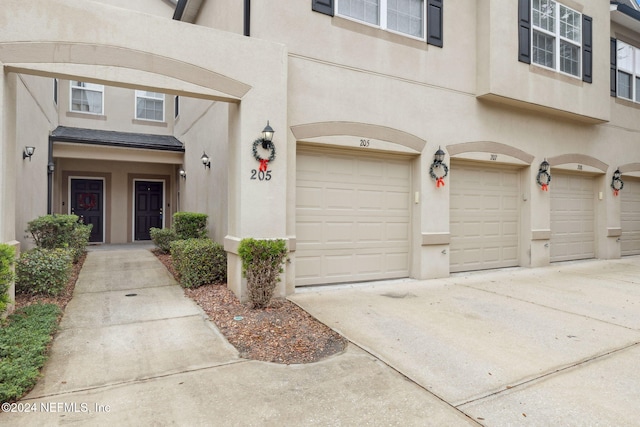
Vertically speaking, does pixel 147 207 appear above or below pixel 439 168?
below

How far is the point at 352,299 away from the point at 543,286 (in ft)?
12.3

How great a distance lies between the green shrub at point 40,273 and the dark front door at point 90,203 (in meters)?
7.94

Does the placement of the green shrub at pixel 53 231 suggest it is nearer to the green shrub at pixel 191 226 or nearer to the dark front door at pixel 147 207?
the green shrub at pixel 191 226

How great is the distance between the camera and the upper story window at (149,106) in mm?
12703

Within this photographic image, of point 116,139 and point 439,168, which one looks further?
point 116,139

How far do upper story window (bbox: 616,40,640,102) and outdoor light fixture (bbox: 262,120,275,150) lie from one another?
10.7 metres

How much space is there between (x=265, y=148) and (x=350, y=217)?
207cm

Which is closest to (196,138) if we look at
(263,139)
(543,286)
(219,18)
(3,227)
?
(219,18)

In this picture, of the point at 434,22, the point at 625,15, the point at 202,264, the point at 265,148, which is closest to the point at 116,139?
the point at 202,264

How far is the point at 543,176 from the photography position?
27.9 feet

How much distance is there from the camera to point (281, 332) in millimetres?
4152

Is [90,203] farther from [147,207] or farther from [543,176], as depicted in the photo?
[543,176]

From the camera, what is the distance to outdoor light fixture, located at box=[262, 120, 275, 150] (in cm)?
516

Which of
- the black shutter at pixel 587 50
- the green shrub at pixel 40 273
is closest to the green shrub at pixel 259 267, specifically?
the green shrub at pixel 40 273
